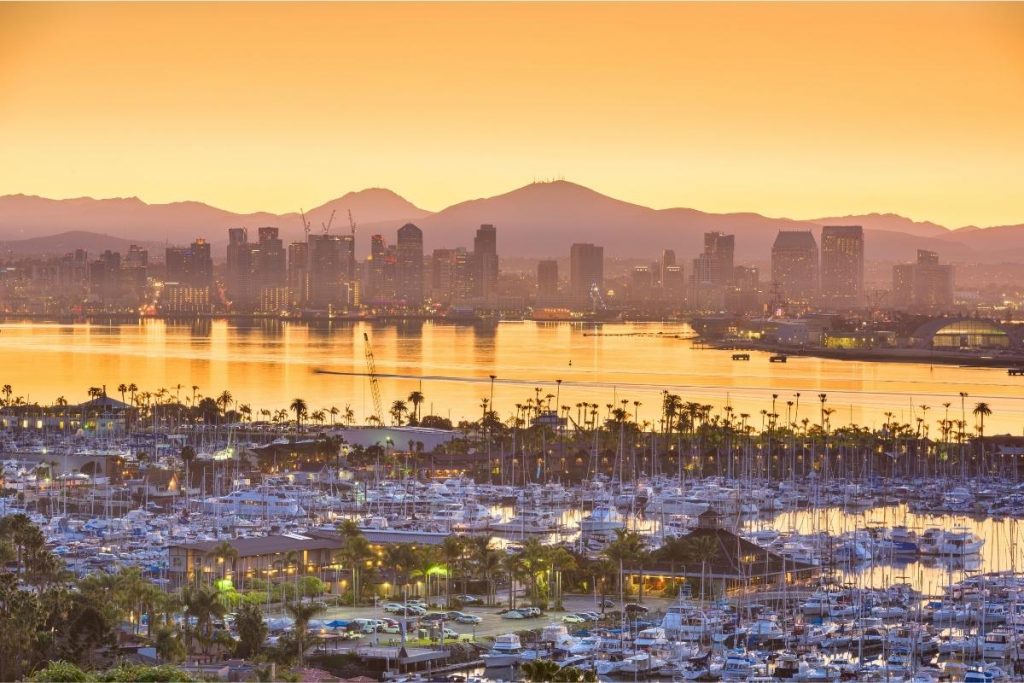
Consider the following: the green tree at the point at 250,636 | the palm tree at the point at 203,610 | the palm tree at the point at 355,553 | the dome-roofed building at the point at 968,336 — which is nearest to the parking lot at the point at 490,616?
the palm tree at the point at 355,553

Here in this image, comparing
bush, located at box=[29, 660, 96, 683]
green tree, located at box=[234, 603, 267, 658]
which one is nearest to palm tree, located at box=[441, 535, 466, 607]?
green tree, located at box=[234, 603, 267, 658]

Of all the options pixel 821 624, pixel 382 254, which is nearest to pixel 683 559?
pixel 821 624

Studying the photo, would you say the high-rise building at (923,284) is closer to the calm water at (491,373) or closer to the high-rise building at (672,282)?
the high-rise building at (672,282)

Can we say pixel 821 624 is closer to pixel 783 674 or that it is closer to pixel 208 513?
pixel 783 674

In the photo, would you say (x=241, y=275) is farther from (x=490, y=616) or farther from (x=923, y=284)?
(x=490, y=616)

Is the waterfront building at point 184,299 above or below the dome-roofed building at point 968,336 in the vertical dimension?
above

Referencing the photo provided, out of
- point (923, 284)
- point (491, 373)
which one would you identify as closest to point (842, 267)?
point (923, 284)
